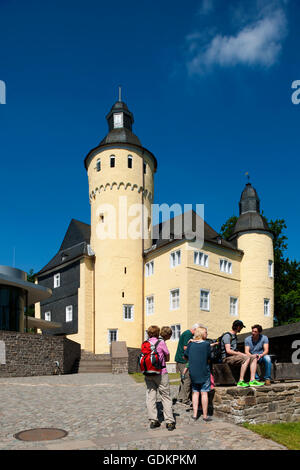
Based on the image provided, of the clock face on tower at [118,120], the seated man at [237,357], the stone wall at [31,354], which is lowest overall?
the stone wall at [31,354]

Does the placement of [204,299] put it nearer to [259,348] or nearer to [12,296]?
[12,296]

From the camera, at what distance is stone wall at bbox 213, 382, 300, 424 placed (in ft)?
28.1

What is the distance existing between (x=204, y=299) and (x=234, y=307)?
147 inches

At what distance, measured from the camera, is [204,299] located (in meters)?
33.8

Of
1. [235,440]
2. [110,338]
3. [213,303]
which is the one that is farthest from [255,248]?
[235,440]

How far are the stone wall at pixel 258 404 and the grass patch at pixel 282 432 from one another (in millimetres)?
178

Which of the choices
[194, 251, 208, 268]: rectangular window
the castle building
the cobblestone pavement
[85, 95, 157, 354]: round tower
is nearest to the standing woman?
the cobblestone pavement

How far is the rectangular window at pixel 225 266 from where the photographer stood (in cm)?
3563

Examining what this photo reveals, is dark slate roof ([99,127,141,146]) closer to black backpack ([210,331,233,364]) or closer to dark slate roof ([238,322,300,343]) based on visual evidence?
dark slate roof ([238,322,300,343])

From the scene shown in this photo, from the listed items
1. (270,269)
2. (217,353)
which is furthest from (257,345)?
(270,269)

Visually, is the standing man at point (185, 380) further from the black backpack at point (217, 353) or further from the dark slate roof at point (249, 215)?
the dark slate roof at point (249, 215)

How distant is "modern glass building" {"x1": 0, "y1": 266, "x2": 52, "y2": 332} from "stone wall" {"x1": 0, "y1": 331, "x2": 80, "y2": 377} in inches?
144

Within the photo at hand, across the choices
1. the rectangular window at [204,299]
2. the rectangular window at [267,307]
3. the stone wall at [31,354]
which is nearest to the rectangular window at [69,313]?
the rectangular window at [204,299]

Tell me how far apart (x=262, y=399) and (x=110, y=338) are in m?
28.4
